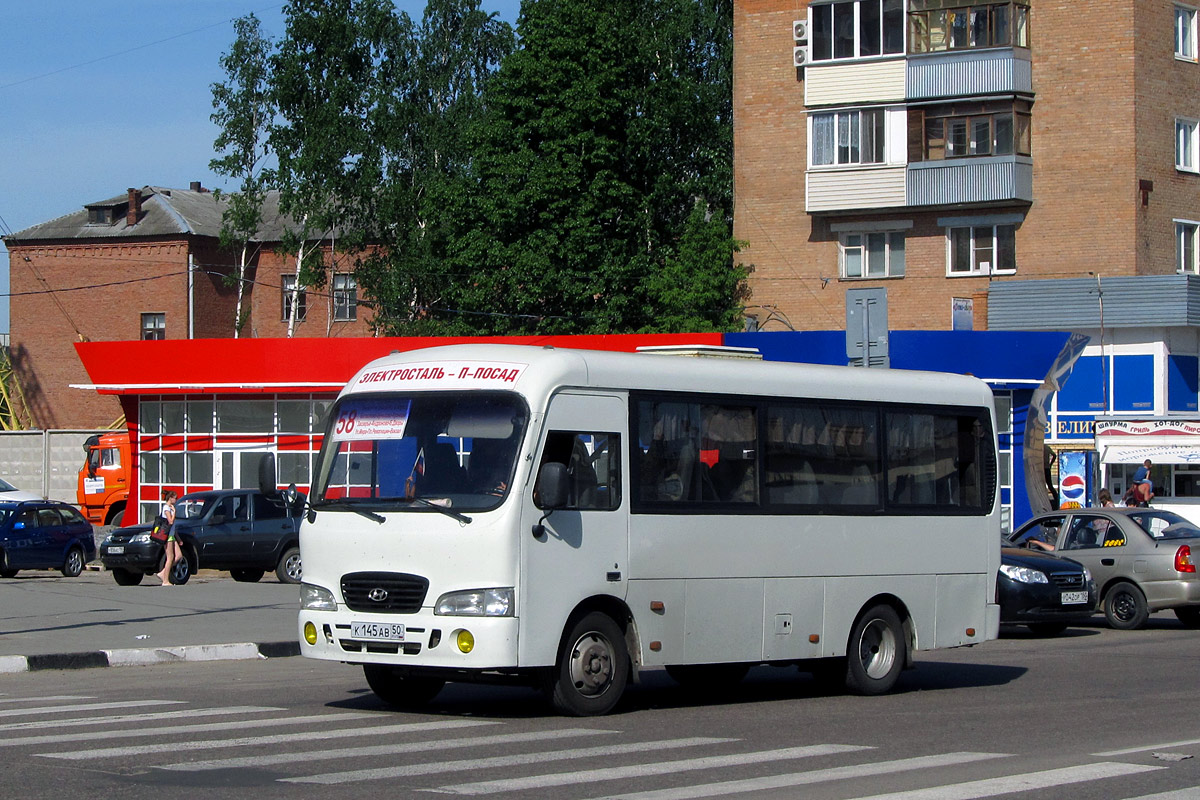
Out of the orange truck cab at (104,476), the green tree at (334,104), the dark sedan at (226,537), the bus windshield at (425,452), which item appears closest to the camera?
the bus windshield at (425,452)

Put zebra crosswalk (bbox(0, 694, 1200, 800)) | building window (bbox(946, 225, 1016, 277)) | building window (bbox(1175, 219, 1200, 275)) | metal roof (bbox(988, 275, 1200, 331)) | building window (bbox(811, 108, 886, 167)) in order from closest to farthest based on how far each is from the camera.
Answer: zebra crosswalk (bbox(0, 694, 1200, 800)) < metal roof (bbox(988, 275, 1200, 331)) < building window (bbox(1175, 219, 1200, 275)) < building window (bbox(946, 225, 1016, 277)) < building window (bbox(811, 108, 886, 167))

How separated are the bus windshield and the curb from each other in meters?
5.17

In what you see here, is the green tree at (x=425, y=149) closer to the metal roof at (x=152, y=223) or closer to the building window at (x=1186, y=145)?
the metal roof at (x=152, y=223)

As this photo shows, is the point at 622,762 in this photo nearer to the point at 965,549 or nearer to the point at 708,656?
the point at 708,656

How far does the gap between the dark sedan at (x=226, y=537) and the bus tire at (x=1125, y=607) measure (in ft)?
44.7

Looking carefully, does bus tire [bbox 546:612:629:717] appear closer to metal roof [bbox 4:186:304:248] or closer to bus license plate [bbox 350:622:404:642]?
bus license plate [bbox 350:622:404:642]

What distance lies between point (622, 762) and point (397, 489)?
9.74ft

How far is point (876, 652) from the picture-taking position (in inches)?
522

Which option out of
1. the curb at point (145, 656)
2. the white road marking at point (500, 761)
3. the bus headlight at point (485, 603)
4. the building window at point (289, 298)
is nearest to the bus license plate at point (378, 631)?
the bus headlight at point (485, 603)

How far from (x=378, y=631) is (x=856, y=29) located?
123 feet

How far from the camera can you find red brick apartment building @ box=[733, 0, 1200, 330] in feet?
138

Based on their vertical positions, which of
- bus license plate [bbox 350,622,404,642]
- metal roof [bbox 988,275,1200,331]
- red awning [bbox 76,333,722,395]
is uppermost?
metal roof [bbox 988,275,1200,331]

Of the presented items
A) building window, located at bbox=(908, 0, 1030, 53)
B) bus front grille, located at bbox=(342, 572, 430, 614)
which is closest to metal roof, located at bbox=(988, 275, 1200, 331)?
building window, located at bbox=(908, 0, 1030, 53)

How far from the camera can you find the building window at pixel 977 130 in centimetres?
4297
